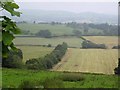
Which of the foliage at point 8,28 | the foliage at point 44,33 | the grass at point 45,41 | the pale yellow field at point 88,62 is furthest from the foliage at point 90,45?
Answer: the foliage at point 8,28

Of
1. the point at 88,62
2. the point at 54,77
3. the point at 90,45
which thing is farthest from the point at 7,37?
the point at 90,45

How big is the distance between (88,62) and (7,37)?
40035 mm

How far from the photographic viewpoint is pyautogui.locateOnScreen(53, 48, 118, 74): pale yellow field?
121 feet

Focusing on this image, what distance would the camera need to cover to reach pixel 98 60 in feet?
145

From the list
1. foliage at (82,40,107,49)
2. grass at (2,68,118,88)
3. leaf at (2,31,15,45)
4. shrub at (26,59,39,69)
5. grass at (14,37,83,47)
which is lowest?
foliage at (82,40,107,49)

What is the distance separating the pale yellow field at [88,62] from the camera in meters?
37.0

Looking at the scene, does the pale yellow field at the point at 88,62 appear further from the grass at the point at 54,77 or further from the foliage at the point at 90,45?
the grass at the point at 54,77

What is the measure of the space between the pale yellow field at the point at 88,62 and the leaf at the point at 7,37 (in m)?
32.8

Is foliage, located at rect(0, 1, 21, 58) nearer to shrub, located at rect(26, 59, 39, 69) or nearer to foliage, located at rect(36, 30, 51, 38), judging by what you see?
shrub, located at rect(26, 59, 39, 69)

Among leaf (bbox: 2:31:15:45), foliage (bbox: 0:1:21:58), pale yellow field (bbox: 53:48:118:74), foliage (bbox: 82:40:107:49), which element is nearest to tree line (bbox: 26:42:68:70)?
pale yellow field (bbox: 53:48:118:74)

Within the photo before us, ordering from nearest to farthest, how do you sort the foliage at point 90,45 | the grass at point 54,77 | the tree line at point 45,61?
the grass at point 54,77, the tree line at point 45,61, the foliage at point 90,45

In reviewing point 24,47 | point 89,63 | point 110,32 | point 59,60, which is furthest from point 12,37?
point 110,32

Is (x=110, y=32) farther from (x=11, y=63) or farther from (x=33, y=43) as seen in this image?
(x=11, y=63)

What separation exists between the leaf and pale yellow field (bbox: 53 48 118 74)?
32.8m
